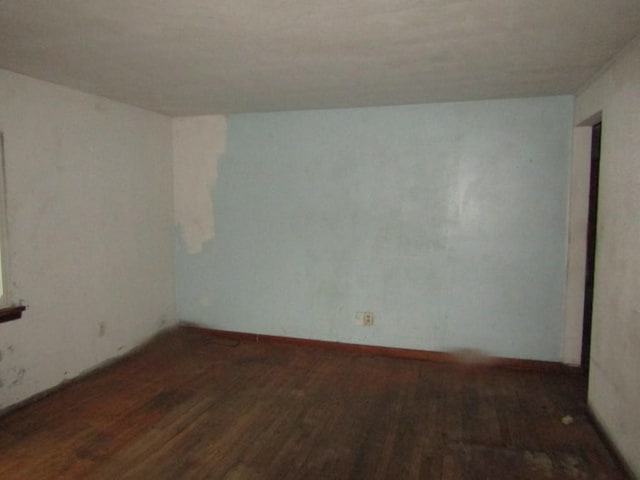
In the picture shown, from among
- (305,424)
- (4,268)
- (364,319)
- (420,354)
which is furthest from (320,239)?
(4,268)

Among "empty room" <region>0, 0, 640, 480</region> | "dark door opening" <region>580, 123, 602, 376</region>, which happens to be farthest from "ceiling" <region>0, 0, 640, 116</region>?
"dark door opening" <region>580, 123, 602, 376</region>

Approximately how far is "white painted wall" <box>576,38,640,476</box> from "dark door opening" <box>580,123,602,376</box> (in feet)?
2.15

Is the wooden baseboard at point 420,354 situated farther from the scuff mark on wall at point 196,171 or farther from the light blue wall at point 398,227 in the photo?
the scuff mark on wall at point 196,171

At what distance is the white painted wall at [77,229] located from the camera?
2750 millimetres

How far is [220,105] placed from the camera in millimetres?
3654

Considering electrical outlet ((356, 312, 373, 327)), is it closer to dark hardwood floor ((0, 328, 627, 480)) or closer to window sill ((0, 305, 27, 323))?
dark hardwood floor ((0, 328, 627, 480))

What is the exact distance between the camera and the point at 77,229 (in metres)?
3.19

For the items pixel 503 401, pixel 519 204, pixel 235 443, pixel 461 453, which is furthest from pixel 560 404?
pixel 235 443

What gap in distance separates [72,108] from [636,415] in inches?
164

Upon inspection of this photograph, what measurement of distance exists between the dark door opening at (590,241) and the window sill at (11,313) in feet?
14.0

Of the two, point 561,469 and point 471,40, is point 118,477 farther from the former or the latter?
point 471,40

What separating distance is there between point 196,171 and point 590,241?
148 inches

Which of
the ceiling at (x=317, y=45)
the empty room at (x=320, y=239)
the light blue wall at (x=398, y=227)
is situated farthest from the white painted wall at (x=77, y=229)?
the light blue wall at (x=398, y=227)

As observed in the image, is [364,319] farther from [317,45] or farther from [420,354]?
[317,45]
